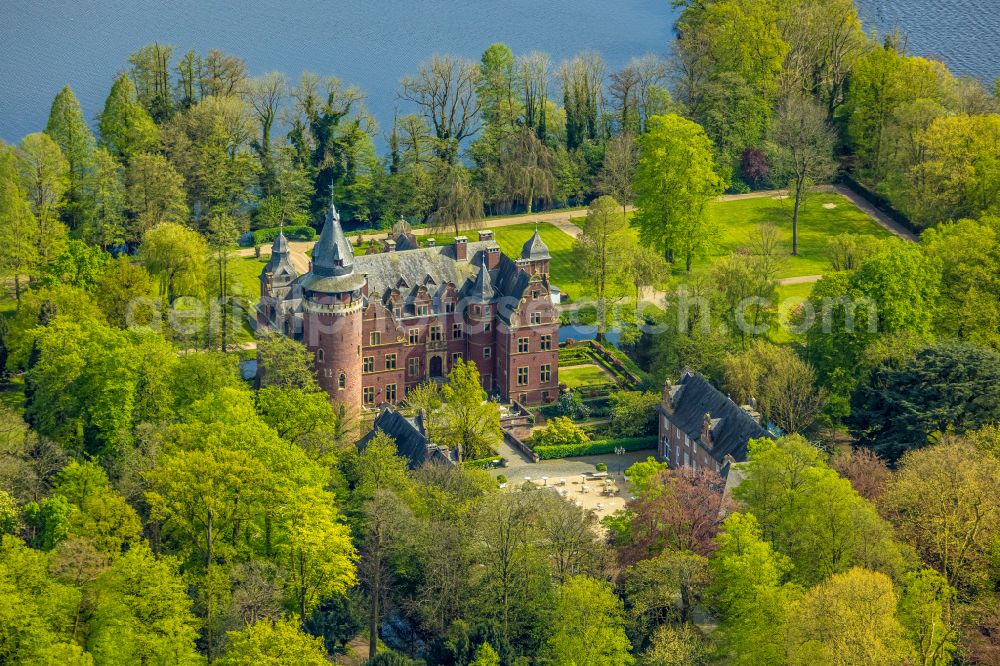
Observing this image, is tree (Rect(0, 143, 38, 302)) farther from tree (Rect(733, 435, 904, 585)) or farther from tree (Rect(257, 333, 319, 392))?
tree (Rect(733, 435, 904, 585))

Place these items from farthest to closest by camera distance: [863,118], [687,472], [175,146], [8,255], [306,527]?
1. [863,118]
2. [175,146]
3. [8,255]
4. [687,472]
5. [306,527]

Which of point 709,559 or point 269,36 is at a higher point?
point 269,36

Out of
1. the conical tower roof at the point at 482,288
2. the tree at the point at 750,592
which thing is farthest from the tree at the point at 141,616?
the conical tower roof at the point at 482,288

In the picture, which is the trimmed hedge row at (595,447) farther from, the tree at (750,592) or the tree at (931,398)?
the tree at (750,592)

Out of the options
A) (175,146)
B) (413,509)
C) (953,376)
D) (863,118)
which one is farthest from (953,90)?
(413,509)

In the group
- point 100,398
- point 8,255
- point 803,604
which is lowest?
point 803,604

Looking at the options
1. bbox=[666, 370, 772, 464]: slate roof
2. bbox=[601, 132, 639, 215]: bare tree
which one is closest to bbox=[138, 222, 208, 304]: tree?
bbox=[666, 370, 772, 464]: slate roof

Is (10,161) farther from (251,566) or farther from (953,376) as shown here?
(953,376)
